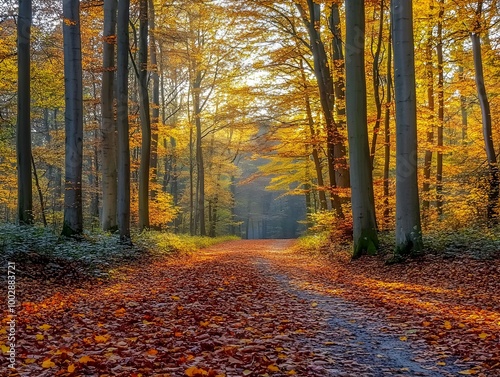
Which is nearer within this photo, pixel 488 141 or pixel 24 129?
pixel 24 129

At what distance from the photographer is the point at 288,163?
24.0 metres

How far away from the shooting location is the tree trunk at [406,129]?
940 cm

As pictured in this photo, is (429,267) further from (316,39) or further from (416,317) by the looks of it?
A: (316,39)

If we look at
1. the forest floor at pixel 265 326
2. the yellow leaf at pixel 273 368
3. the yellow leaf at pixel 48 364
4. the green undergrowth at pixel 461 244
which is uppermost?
the green undergrowth at pixel 461 244

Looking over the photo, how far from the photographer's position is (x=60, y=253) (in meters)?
9.02

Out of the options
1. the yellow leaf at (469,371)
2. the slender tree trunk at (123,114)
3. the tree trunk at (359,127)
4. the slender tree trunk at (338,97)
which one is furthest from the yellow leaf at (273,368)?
the slender tree trunk at (338,97)

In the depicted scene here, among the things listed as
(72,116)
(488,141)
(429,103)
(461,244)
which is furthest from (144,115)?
(488,141)

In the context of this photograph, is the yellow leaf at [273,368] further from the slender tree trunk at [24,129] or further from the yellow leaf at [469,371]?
the slender tree trunk at [24,129]

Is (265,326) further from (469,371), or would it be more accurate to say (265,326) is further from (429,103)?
(429,103)

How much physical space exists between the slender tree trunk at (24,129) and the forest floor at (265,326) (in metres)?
4.38

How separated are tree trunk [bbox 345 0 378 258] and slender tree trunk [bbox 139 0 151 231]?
6.84 meters

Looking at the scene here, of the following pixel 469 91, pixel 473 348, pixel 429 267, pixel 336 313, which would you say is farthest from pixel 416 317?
pixel 469 91

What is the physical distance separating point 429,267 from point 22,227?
940 centimetres

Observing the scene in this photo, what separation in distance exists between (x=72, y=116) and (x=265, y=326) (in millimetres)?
8096
